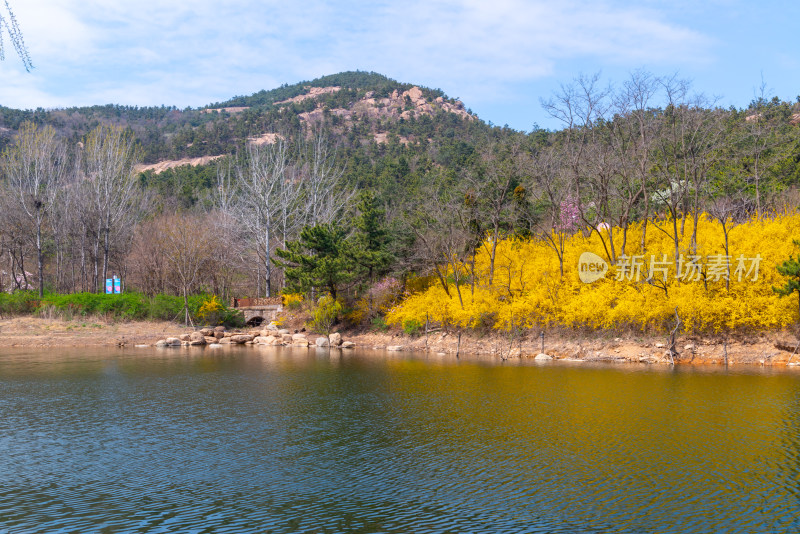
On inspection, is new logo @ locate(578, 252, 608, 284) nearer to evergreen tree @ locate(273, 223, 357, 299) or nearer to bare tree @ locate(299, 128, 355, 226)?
evergreen tree @ locate(273, 223, 357, 299)

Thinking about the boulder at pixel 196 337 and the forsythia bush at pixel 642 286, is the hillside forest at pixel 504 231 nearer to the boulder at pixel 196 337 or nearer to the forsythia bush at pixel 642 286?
the forsythia bush at pixel 642 286

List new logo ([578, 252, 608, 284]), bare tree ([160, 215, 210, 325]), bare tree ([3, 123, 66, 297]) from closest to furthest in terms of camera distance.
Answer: new logo ([578, 252, 608, 284]) < bare tree ([160, 215, 210, 325]) < bare tree ([3, 123, 66, 297])

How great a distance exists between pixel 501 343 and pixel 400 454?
21342 millimetres

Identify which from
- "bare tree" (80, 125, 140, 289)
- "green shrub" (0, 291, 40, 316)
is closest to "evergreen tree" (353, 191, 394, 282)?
"bare tree" (80, 125, 140, 289)

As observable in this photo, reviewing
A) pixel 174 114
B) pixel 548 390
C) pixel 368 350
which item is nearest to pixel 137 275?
pixel 368 350

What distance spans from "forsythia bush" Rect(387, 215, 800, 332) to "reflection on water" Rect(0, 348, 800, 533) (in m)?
6.03

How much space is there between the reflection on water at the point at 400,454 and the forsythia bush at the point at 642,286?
6.03m

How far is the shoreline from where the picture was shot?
87.0 feet

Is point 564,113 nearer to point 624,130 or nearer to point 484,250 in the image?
point 624,130

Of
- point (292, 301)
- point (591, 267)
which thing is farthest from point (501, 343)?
point (292, 301)

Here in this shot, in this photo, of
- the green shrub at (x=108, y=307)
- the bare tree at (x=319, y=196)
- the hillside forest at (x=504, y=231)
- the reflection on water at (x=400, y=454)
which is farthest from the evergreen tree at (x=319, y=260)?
the reflection on water at (x=400, y=454)

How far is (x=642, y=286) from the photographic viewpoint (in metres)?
29.1

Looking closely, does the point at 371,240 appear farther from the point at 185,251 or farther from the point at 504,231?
the point at 185,251

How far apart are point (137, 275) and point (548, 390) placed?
129 feet
